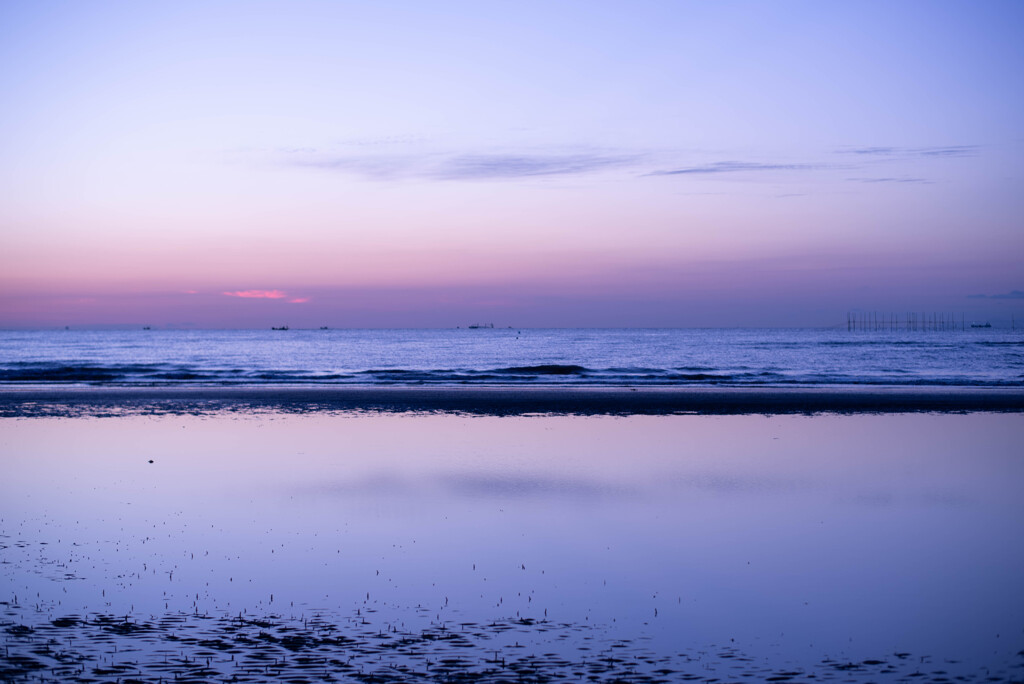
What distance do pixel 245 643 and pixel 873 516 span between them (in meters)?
9.25

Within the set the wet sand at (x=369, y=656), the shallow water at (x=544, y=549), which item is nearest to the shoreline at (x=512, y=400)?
the shallow water at (x=544, y=549)

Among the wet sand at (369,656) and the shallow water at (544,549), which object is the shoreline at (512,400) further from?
the wet sand at (369,656)

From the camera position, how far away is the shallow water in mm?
7617

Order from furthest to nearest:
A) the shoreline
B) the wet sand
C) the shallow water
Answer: the shoreline < the shallow water < the wet sand

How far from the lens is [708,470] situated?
53.1 feet

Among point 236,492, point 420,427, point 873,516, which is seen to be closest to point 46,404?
point 420,427

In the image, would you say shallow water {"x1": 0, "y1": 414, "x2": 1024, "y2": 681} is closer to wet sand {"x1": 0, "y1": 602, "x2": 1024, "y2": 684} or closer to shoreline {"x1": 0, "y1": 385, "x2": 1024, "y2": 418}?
wet sand {"x1": 0, "y1": 602, "x2": 1024, "y2": 684}

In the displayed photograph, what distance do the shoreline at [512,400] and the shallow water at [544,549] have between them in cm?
893

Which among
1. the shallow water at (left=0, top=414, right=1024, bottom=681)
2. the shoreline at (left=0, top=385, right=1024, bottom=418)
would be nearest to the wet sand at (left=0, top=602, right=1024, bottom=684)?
the shallow water at (left=0, top=414, right=1024, bottom=681)

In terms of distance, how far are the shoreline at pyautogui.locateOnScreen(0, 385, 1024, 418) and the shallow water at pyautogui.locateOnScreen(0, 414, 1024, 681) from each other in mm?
8934

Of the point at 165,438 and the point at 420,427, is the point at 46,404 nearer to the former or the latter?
the point at 165,438

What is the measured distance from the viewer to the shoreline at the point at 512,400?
28.1m

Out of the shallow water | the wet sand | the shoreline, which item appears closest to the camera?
the wet sand

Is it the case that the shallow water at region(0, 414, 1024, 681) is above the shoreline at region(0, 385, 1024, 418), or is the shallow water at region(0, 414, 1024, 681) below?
below
